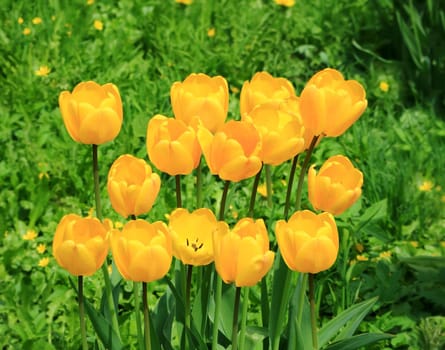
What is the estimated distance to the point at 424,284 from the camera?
2.62 m

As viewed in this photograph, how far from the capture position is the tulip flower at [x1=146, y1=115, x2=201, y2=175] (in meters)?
1.52

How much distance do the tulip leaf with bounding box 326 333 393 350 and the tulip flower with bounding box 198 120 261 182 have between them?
0.52 meters

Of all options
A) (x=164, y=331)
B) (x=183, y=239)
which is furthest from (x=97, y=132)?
(x=164, y=331)

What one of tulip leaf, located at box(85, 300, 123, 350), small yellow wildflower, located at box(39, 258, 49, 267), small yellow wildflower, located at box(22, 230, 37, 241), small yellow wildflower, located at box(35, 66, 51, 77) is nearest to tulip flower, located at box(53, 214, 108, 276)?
tulip leaf, located at box(85, 300, 123, 350)

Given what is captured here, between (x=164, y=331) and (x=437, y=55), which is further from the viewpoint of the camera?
(x=437, y=55)

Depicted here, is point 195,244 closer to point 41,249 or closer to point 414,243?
point 41,249

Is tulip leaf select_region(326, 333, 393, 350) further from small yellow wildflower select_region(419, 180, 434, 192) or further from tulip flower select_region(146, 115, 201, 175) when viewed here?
small yellow wildflower select_region(419, 180, 434, 192)

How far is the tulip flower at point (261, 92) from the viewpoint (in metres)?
1.71

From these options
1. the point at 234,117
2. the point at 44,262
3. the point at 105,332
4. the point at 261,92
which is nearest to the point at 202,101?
the point at 261,92

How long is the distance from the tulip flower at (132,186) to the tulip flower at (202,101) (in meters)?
0.14

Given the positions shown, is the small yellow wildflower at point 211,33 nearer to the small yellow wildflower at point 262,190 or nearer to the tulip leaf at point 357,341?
the small yellow wildflower at point 262,190

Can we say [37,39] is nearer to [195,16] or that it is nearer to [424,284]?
[195,16]

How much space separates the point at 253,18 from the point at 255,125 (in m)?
2.61

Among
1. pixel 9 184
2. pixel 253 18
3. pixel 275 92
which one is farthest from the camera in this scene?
pixel 253 18
